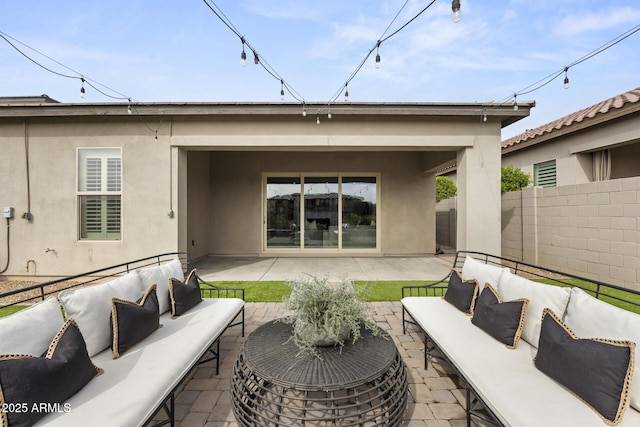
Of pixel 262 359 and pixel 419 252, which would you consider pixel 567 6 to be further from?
pixel 262 359

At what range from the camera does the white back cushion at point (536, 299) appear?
1.84m

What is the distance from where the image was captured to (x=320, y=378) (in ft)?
5.18

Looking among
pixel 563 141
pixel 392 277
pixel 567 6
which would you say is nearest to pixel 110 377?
pixel 392 277

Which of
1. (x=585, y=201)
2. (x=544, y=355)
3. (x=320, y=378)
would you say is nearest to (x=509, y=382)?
(x=544, y=355)

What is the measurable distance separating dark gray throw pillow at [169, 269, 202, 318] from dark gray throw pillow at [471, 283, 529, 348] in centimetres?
268

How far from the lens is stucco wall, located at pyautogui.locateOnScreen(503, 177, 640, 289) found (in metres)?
4.30

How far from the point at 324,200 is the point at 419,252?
128 inches

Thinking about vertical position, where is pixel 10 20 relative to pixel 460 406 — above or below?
above

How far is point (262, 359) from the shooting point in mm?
1780

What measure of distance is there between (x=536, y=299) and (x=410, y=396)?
1199 mm

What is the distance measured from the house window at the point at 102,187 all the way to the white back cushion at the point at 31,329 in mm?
4382

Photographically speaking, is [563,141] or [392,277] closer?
[392,277]

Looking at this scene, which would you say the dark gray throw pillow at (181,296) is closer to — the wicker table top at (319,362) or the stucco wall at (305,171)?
the wicker table top at (319,362)

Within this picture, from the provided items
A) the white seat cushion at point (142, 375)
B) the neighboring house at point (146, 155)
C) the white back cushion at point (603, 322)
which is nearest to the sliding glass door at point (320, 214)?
the neighboring house at point (146, 155)
